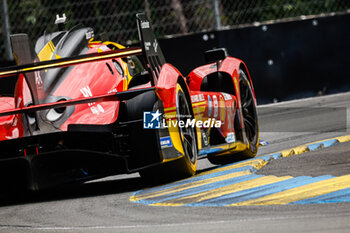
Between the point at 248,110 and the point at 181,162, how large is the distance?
7.00 feet

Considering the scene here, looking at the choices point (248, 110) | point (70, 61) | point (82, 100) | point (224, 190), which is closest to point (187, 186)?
point (224, 190)

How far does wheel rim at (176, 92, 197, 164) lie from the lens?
697 cm

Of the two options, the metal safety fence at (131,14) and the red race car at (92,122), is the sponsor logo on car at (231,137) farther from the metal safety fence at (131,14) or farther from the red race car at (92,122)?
the metal safety fence at (131,14)

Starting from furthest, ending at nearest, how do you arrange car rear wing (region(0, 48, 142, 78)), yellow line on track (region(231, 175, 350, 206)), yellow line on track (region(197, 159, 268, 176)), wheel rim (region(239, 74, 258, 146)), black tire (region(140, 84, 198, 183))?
wheel rim (region(239, 74, 258, 146)) → yellow line on track (region(197, 159, 268, 176)) → black tire (region(140, 84, 198, 183)) → car rear wing (region(0, 48, 142, 78)) → yellow line on track (region(231, 175, 350, 206))

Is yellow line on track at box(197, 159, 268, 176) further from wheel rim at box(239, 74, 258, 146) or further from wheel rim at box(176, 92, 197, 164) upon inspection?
wheel rim at box(239, 74, 258, 146)

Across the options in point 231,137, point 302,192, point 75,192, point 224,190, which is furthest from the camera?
point 231,137

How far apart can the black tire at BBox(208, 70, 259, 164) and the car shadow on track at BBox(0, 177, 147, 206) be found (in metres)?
1.05

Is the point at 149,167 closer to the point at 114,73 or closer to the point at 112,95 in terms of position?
the point at 112,95

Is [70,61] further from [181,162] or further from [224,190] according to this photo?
[224,190]

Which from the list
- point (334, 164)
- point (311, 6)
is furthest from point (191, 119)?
point (311, 6)

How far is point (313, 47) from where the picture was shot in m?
13.9

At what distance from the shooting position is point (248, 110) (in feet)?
28.8

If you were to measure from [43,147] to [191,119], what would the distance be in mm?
1378

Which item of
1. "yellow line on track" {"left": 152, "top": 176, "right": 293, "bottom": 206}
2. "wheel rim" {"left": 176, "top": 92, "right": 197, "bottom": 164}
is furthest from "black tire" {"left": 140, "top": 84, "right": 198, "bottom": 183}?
"yellow line on track" {"left": 152, "top": 176, "right": 293, "bottom": 206}
